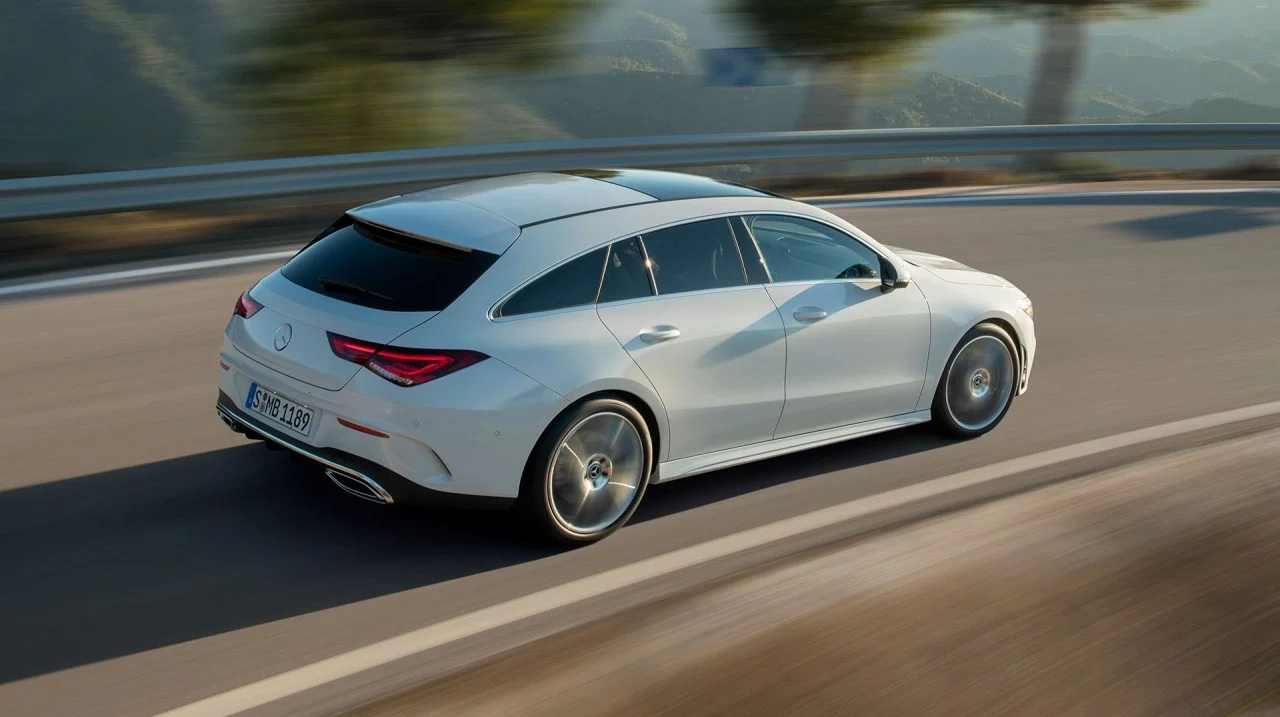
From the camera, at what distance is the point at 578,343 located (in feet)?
17.3

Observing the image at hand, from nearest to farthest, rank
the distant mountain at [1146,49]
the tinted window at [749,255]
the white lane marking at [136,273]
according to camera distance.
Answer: the tinted window at [749,255]
the white lane marking at [136,273]
the distant mountain at [1146,49]

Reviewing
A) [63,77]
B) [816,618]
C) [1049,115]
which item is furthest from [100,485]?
[63,77]

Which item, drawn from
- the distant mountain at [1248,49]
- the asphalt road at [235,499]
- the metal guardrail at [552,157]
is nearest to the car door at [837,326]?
the asphalt road at [235,499]

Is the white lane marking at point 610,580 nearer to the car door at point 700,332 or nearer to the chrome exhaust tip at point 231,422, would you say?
the car door at point 700,332

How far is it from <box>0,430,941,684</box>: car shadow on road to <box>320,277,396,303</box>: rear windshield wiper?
1025 millimetres

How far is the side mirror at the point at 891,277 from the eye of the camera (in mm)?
6527

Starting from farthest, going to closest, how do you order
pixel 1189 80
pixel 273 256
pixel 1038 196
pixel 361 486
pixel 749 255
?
pixel 1189 80 → pixel 1038 196 → pixel 273 256 → pixel 749 255 → pixel 361 486

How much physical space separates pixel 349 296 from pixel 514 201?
916 mm

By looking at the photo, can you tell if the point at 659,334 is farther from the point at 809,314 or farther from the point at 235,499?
the point at 235,499

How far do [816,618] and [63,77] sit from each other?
3116 inches

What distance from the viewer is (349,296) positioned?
5270 millimetres

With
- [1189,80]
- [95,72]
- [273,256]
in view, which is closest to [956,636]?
[273,256]

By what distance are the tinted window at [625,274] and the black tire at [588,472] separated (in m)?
0.48

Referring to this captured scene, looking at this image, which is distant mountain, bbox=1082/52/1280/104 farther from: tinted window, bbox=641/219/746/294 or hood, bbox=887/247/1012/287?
tinted window, bbox=641/219/746/294
